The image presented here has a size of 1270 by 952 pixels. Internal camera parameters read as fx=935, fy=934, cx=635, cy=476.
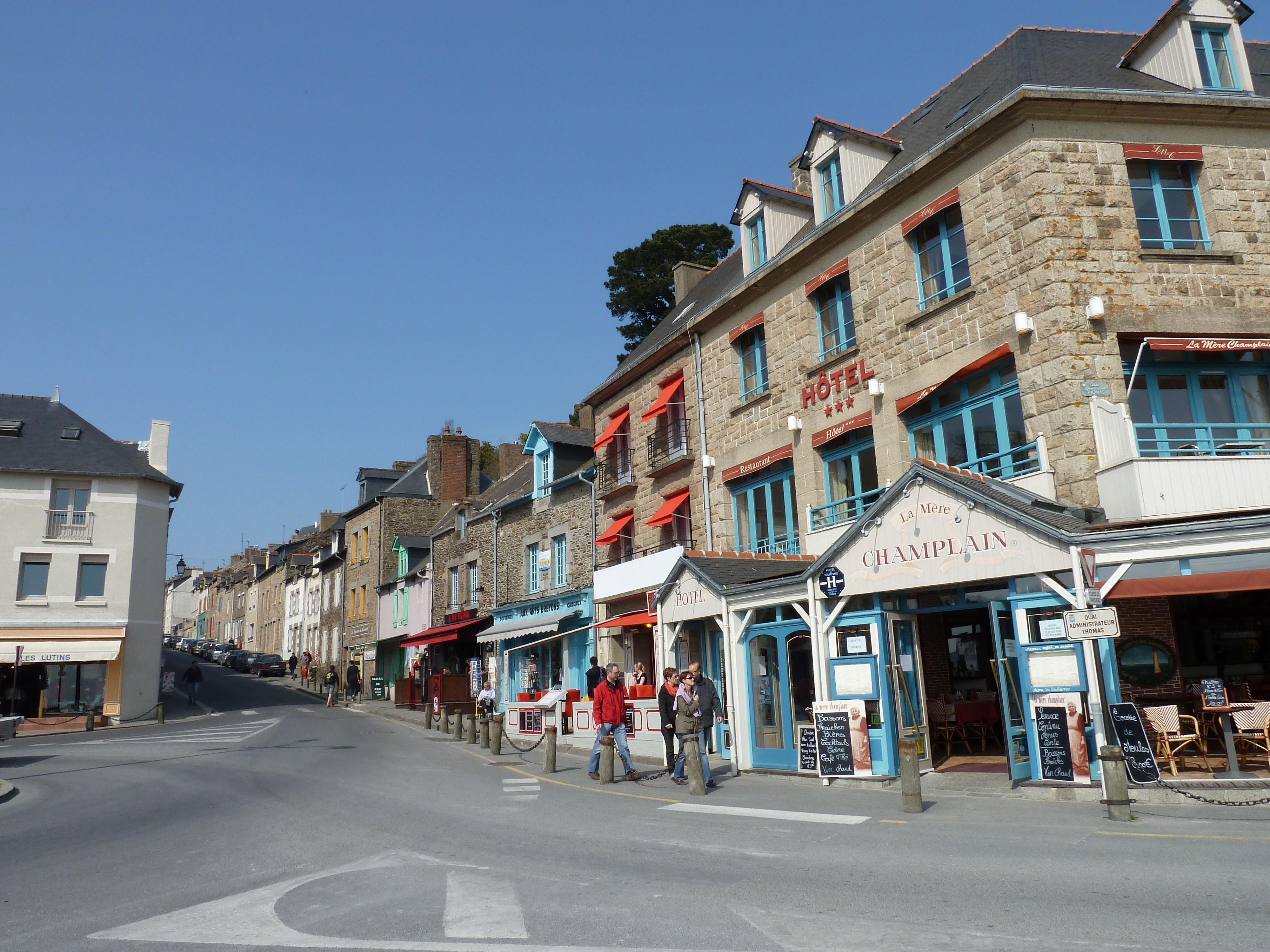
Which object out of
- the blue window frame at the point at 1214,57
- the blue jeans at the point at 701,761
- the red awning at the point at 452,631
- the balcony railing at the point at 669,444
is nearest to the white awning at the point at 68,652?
the red awning at the point at 452,631

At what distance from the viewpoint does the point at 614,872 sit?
24.6 ft

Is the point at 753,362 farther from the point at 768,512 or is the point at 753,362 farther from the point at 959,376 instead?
the point at 959,376

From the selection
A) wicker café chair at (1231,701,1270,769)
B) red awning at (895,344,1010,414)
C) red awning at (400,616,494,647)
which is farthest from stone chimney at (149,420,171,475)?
wicker café chair at (1231,701,1270,769)

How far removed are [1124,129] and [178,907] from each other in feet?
50.1

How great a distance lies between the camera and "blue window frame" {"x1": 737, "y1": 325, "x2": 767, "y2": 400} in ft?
63.6

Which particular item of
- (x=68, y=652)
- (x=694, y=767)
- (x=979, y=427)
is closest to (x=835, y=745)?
(x=694, y=767)

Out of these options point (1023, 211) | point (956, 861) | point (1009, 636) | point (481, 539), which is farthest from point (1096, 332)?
point (481, 539)

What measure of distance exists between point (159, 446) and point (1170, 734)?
1437 inches

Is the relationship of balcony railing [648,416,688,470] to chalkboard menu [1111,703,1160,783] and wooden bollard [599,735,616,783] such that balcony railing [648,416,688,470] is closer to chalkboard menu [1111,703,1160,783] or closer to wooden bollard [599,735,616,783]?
wooden bollard [599,735,616,783]

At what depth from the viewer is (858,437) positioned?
16812mm

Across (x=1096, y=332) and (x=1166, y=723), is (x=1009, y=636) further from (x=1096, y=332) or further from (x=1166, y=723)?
(x=1096, y=332)

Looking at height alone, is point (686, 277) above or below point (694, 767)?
above

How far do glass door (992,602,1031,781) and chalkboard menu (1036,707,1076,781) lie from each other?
27 centimetres

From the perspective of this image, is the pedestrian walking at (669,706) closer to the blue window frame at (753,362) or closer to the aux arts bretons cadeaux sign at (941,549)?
the aux arts bretons cadeaux sign at (941,549)
